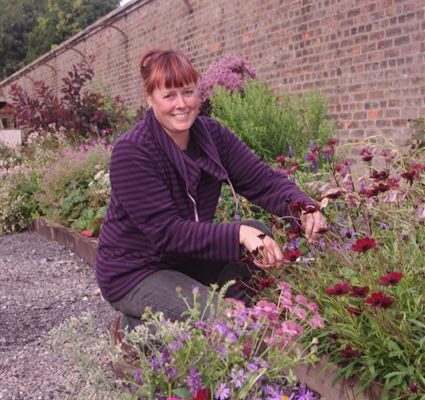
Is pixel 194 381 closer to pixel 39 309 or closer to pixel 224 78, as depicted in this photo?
pixel 39 309

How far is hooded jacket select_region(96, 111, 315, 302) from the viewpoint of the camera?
2576mm

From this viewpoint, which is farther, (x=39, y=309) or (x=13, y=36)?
(x=13, y=36)

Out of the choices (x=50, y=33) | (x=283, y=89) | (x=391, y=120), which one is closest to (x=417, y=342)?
(x=391, y=120)

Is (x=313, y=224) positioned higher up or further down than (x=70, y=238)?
higher up

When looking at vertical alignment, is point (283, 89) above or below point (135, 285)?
above

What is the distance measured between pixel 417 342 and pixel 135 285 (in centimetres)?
124

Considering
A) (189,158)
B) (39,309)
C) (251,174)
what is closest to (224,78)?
(39,309)

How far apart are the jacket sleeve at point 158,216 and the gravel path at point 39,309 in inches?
24.2

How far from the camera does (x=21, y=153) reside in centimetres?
1158

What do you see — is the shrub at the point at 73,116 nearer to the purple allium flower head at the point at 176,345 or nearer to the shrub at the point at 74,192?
the shrub at the point at 74,192

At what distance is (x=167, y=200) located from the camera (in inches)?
104

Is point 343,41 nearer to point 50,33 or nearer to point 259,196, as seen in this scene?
point 259,196

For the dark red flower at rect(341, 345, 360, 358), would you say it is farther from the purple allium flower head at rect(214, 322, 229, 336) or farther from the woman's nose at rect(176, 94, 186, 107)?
the woman's nose at rect(176, 94, 186, 107)

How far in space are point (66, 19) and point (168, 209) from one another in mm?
35066
